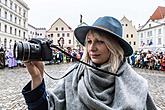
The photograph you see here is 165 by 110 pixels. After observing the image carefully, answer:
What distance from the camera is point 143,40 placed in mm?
78562

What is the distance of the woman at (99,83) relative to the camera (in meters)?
1.62

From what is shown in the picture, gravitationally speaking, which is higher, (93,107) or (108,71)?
(108,71)

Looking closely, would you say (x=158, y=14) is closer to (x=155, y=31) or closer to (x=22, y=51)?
(x=155, y=31)

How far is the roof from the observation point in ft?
238

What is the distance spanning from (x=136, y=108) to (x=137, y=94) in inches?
3.3

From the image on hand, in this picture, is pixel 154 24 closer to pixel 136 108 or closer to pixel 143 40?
pixel 143 40

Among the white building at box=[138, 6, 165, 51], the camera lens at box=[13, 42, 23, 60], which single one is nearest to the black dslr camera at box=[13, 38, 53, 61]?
the camera lens at box=[13, 42, 23, 60]

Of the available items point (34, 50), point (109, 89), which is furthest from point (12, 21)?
point (34, 50)

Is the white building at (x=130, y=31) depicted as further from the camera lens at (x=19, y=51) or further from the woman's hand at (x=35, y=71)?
the camera lens at (x=19, y=51)

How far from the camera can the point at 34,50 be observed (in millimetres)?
1423

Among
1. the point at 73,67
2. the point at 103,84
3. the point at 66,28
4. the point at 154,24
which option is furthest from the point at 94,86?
the point at 66,28

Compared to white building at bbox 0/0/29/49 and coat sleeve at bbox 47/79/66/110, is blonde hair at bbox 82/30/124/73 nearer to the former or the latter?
coat sleeve at bbox 47/79/66/110

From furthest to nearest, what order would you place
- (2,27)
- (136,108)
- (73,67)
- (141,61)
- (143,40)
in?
(143,40), (2,27), (141,61), (73,67), (136,108)

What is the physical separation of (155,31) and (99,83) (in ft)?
231
